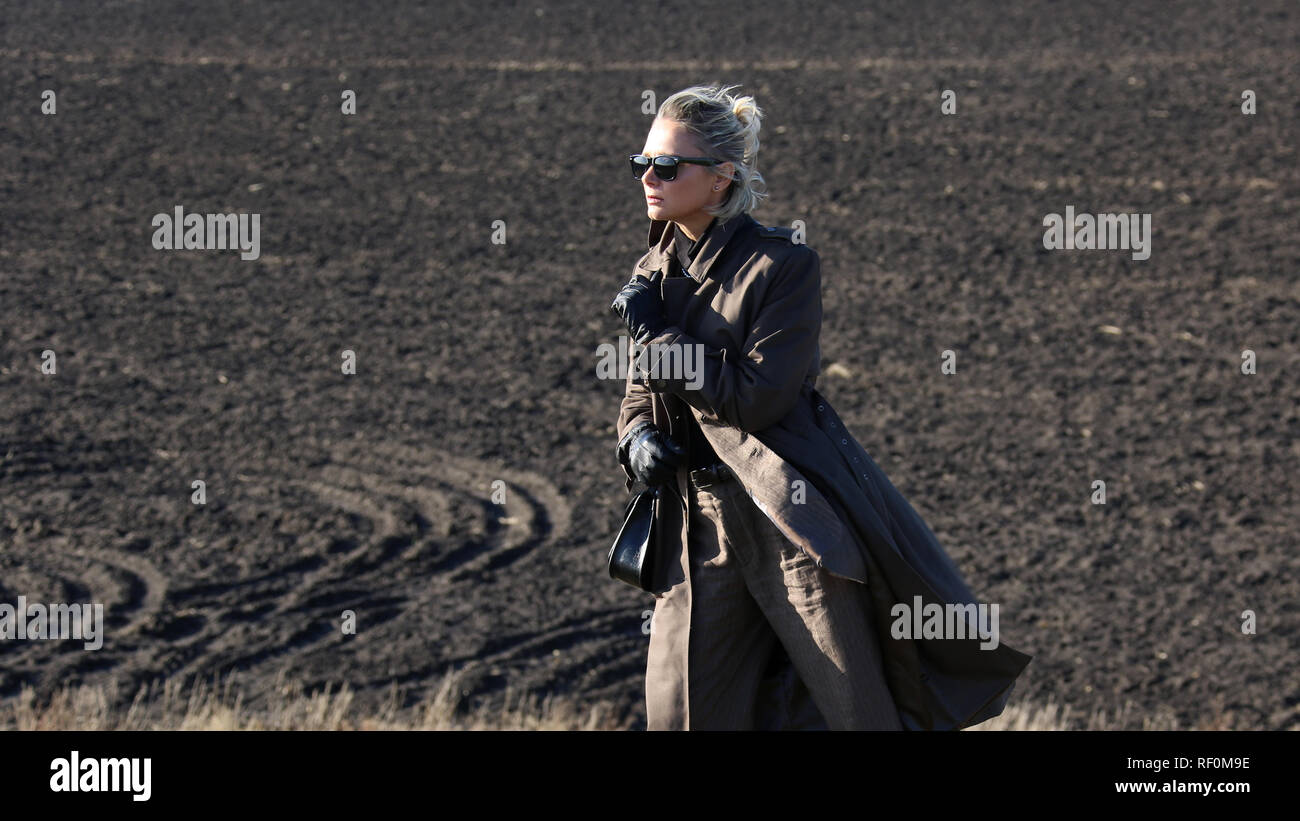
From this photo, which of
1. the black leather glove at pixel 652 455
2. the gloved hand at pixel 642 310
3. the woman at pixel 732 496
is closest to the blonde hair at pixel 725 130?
the woman at pixel 732 496

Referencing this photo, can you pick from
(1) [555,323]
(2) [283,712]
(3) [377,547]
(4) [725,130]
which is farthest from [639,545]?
(1) [555,323]

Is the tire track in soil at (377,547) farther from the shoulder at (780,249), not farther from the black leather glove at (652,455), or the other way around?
the shoulder at (780,249)

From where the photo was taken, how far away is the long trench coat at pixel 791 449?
3.33 meters

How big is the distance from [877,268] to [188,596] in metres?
6.17

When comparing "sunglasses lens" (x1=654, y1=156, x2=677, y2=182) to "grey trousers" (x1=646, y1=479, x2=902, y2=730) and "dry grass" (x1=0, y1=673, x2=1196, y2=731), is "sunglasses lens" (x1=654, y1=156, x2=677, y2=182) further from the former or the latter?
"dry grass" (x1=0, y1=673, x2=1196, y2=731)

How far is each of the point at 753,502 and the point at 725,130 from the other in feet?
2.89

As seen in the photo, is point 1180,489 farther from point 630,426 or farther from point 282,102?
point 282,102

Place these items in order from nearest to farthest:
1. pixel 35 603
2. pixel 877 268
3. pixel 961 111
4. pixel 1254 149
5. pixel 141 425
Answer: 1. pixel 35 603
2. pixel 141 425
3. pixel 877 268
4. pixel 1254 149
5. pixel 961 111

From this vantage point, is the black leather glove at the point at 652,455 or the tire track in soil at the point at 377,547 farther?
the tire track in soil at the point at 377,547

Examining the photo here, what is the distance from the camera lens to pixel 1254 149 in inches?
511

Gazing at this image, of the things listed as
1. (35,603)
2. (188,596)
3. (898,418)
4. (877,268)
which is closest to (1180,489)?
(898,418)

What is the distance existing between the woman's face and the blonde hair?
0.02m

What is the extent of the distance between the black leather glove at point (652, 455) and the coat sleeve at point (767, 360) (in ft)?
0.46

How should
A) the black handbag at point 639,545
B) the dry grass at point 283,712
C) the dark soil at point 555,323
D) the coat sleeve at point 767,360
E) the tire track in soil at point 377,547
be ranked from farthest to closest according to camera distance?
the dark soil at point 555,323 < the tire track in soil at point 377,547 < the dry grass at point 283,712 < the black handbag at point 639,545 < the coat sleeve at point 767,360
